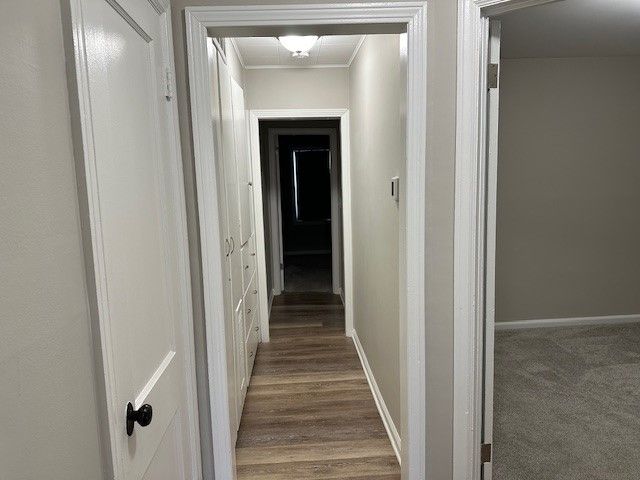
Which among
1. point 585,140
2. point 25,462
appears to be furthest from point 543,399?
point 25,462

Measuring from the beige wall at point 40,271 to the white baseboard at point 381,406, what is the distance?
1.81m

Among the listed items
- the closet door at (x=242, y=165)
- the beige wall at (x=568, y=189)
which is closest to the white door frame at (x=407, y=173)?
the closet door at (x=242, y=165)

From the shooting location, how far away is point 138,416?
41.6 inches

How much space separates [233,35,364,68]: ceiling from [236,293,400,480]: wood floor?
236cm

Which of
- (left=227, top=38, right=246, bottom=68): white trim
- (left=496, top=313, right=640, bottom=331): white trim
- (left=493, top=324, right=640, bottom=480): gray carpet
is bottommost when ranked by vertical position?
(left=493, top=324, right=640, bottom=480): gray carpet

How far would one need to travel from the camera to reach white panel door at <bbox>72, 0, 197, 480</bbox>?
94cm

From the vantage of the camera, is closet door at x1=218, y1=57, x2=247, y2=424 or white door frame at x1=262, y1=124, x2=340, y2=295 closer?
closet door at x1=218, y1=57, x2=247, y2=424

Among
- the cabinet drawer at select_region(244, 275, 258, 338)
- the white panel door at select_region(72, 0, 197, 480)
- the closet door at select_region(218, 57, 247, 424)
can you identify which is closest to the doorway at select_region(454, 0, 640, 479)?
the closet door at select_region(218, 57, 247, 424)

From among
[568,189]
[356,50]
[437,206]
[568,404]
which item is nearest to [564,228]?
[568,189]

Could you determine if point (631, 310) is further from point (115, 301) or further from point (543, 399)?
point (115, 301)

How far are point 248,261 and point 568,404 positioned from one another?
7.64 ft

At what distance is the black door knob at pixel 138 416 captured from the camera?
3.42 ft

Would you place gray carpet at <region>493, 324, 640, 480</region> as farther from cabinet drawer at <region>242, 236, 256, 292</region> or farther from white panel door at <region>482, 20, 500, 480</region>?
cabinet drawer at <region>242, 236, 256, 292</region>

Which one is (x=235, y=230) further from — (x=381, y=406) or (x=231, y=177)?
(x=381, y=406)
